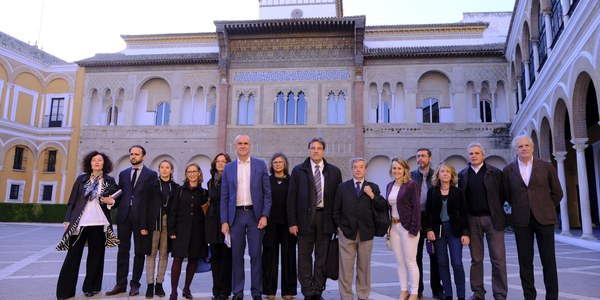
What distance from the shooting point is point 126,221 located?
207 inches

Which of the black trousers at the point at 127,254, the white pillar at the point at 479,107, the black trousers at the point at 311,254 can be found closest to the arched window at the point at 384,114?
the white pillar at the point at 479,107

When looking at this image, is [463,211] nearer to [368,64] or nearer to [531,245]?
[531,245]

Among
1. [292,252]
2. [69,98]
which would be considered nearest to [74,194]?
[292,252]

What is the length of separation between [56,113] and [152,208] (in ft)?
71.5

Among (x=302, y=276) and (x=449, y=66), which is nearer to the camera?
(x=302, y=276)

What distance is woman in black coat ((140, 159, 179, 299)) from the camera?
5.04 m

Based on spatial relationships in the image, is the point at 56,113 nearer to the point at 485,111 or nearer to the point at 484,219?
the point at 485,111

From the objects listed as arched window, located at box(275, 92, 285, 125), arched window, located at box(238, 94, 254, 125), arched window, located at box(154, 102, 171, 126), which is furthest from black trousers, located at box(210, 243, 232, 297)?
arched window, located at box(154, 102, 171, 126)

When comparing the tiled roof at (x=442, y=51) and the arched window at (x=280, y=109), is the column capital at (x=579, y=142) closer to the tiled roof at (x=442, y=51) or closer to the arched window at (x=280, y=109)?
the tiled roof at (x=442, y=51)

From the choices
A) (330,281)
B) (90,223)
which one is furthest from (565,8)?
(90,223)

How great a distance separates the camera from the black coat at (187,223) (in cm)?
495

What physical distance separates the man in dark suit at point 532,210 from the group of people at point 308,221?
0.04ft

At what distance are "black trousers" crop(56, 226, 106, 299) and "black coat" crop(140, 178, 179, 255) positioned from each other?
0.60 m

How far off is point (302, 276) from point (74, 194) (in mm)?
3006
